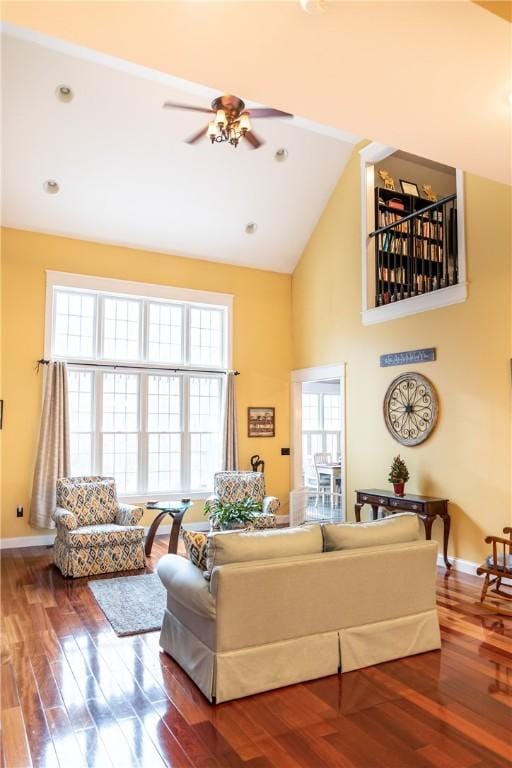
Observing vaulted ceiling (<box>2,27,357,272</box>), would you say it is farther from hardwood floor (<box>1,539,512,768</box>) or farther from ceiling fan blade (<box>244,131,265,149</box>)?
hardwood floor (<box>1,539,512,768</box>)

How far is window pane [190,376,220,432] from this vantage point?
821 cm

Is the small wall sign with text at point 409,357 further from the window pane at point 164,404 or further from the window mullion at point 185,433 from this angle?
the window pane at point 164,404

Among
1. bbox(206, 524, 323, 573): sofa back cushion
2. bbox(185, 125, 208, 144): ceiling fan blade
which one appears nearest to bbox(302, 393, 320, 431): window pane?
bbox(185, 125, 208, 144): ceiling fan blade

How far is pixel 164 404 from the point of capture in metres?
7.97

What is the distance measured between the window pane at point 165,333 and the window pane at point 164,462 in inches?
45.8

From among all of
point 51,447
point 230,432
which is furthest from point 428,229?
point 51,447

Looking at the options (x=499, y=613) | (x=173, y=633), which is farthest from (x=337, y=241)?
(x=173, y=633)

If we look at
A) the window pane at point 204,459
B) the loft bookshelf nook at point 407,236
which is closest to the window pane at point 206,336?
the window pane at point 204,459

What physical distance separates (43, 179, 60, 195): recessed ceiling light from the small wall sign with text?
461 centimetres

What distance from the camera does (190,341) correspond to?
324 inches

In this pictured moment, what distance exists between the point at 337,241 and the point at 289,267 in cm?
119

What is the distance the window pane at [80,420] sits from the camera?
23.9 feet

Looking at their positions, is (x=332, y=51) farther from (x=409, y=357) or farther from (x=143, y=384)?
(x=143, y=384)

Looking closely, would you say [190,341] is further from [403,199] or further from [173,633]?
[173,633]
